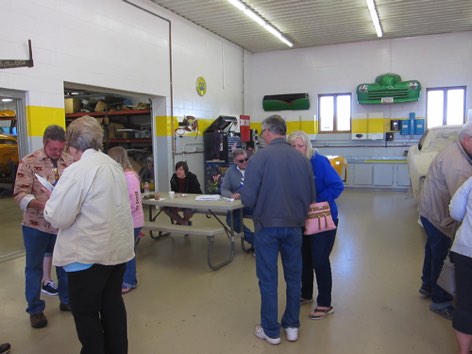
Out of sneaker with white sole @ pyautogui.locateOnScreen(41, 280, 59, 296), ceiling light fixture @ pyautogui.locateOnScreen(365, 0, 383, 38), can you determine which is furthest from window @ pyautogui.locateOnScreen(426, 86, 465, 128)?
sneaker with white sole @ pyautogui.locateOnScreen(41, 280, 59, 296)

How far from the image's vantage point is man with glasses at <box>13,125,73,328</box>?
9.81 feet

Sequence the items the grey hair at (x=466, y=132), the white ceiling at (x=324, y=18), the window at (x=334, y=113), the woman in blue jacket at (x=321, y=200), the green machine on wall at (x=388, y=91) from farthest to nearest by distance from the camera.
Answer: the window at (x=334, y=113) < the green machine on wall at (x=388, y=91) < the white ceiling at (x=324, y=18) < the woman in blue jacket at (x=321, y=200) < the grey hair at (x=466, y=132)

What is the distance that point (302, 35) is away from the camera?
9.98m

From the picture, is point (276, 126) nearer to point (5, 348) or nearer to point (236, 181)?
point (236, 181)

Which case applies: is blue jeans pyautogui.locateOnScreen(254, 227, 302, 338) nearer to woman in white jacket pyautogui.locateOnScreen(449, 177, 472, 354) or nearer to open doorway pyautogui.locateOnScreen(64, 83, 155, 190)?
woman in white jacket pyautogui.locateOnScreen(449, 177, 472, 354)

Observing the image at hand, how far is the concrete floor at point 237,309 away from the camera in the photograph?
2.83 metres

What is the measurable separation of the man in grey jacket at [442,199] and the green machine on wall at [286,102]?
8034 millimetres

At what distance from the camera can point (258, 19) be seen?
8461 mm

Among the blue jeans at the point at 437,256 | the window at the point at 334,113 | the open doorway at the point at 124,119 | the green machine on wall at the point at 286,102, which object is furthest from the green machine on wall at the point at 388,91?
the blue jeans at the point at 437,256

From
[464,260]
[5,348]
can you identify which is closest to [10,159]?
[5,348]

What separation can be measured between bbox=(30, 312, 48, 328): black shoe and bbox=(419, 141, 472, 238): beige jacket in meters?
3.10

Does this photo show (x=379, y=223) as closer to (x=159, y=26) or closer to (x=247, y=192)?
(x=247, y=192)

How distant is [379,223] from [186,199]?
11.3ft

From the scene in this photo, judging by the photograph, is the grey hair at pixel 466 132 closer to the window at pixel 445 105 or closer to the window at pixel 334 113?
the window at pixel 445 105
